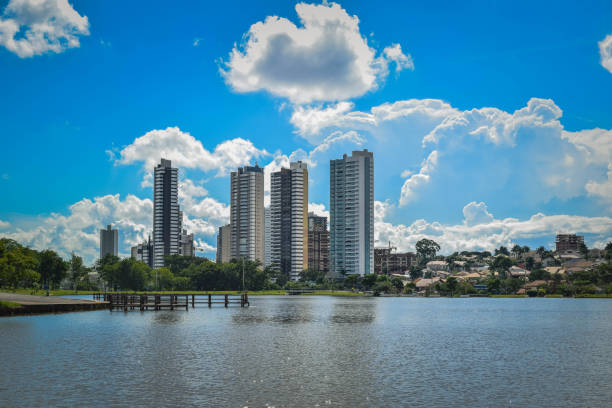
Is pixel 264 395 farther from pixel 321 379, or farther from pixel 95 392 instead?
pixel 95 392

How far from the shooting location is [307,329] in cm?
7881

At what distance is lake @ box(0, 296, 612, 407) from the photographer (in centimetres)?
3309

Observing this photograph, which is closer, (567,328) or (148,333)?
(148,333)

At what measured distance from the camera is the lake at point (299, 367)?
109ft

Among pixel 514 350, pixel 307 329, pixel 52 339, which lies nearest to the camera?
pixel 514 350

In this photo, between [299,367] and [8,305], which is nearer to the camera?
[299,367]

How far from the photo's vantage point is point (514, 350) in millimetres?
56406

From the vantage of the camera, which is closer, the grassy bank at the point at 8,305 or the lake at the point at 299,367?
the lake at the point at 299,367

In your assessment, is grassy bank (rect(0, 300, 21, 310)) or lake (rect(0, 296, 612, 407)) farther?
grassy bank (rect(0, 300, 21, 310))

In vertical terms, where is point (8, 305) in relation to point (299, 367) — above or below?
above

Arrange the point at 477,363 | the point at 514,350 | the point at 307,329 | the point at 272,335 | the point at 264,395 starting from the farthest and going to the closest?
the point at 307,329, the point at 272,335, the point at 514,350, the point at 477,363, the point at 264,395

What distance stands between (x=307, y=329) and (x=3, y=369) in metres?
44.0

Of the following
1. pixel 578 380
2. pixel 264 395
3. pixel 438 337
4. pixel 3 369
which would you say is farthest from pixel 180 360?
pixel 438 337

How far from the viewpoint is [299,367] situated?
4425 centimetres
